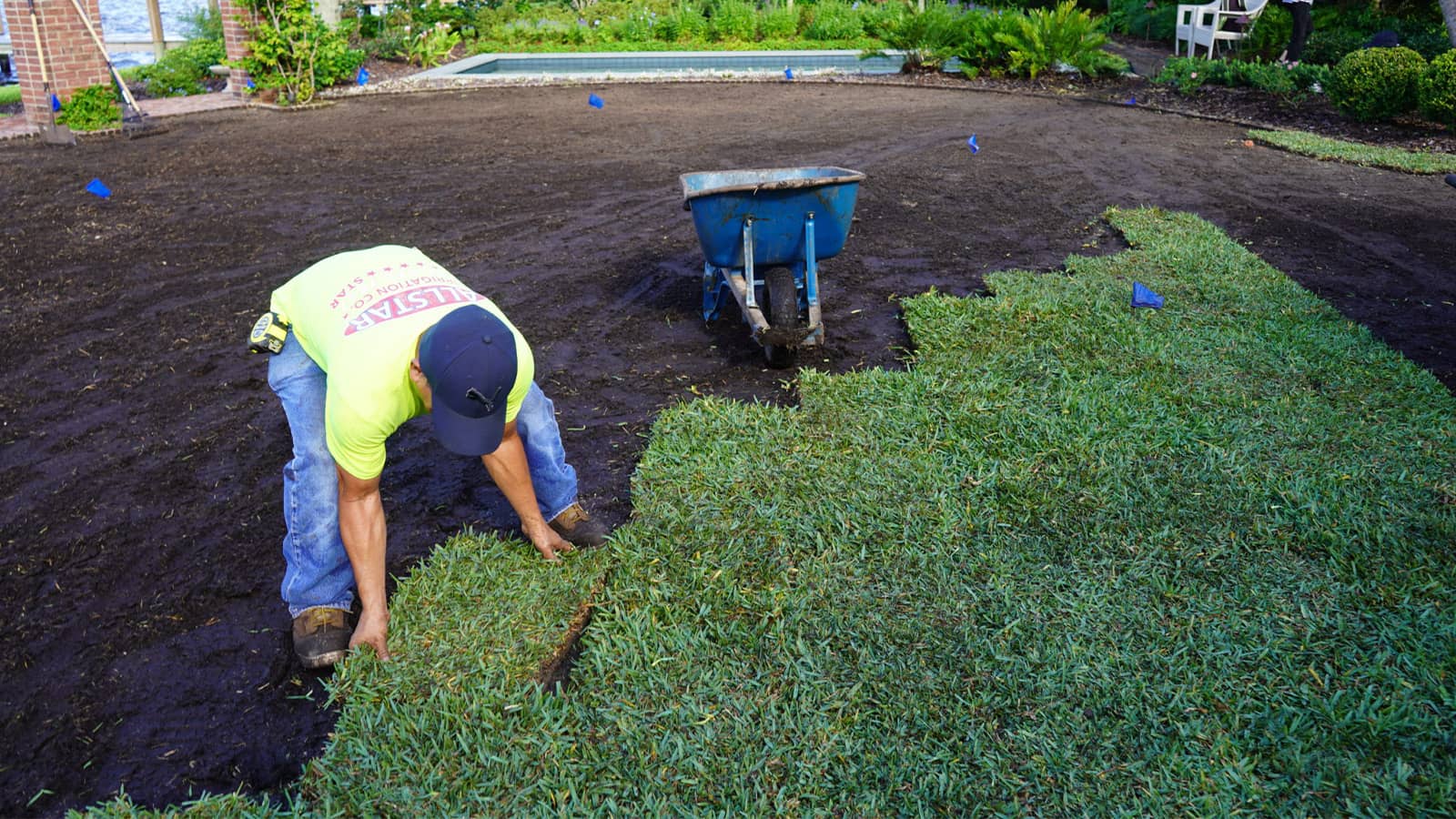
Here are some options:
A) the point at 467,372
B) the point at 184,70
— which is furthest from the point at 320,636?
the point at 184,70

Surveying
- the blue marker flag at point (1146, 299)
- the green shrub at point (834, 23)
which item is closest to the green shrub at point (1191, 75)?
the green shrub at point (834, 23)

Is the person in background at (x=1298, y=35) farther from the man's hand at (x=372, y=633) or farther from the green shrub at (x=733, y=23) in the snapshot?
the man's hand at (x=372, y=633)

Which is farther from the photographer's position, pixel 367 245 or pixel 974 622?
pixel 367 245

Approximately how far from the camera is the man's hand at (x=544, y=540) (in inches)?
136

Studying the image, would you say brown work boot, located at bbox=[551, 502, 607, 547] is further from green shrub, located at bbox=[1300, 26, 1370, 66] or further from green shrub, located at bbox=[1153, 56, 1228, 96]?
green shrub, located at bbox=[1300, 26, 1370, 66]

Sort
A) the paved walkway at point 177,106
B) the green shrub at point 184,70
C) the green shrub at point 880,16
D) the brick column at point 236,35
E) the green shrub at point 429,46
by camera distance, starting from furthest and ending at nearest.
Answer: the green shrub at point 880,16 → the green shrub at point 429,46 → the green shrub at point 184,70 → the brick column at point 236,35 → the paved walkway at point 177,106

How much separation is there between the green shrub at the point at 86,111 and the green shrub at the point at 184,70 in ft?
13.2

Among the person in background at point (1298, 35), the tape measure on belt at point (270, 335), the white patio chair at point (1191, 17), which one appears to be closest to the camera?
the tape measure on belt at point (270, 335)

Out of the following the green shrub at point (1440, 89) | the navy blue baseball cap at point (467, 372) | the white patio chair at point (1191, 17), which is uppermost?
the white patio chair at point (1191, 17)

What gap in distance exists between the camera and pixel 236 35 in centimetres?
1348

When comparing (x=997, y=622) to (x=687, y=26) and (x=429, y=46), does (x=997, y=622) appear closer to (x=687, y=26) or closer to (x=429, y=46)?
(x=429, y=46)

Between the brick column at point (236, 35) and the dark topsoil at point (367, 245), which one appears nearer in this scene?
the dark topsoil at point (367, 245)

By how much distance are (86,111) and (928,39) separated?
41.1 feet

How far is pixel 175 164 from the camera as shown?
959 centimetres
